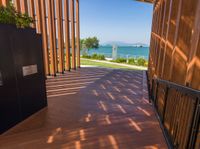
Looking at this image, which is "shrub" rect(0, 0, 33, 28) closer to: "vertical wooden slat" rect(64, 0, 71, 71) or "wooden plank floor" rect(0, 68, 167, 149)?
"wooden plank floor" rect(0, 68, 167, 149)

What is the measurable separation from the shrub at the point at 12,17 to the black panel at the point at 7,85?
13 centimetres

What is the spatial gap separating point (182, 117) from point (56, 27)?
639 centimetres

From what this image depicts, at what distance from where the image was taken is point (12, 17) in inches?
95.3

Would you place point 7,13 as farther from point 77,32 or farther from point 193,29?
point 77,32

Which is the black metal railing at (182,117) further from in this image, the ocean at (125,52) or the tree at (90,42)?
the tree at (90,42)

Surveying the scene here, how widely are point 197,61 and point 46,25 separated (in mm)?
6049

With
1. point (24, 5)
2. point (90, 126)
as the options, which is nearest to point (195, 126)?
point (90, 126)

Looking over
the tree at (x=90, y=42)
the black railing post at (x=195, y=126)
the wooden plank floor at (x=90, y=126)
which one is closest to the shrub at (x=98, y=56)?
the wooden plank floor at (x=90, y=126)

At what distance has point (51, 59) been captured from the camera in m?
6.54

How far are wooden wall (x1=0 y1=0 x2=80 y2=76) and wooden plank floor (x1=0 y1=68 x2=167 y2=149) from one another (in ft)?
9.56

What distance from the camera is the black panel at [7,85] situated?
228cm

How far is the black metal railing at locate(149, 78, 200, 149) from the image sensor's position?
4.21 ft

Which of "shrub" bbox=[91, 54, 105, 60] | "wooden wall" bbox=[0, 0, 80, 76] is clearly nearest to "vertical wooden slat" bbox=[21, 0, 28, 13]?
"wooden wall" bbox=[0, 0, 80, 76]

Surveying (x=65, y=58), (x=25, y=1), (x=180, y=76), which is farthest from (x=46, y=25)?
(x=180, y=76)
